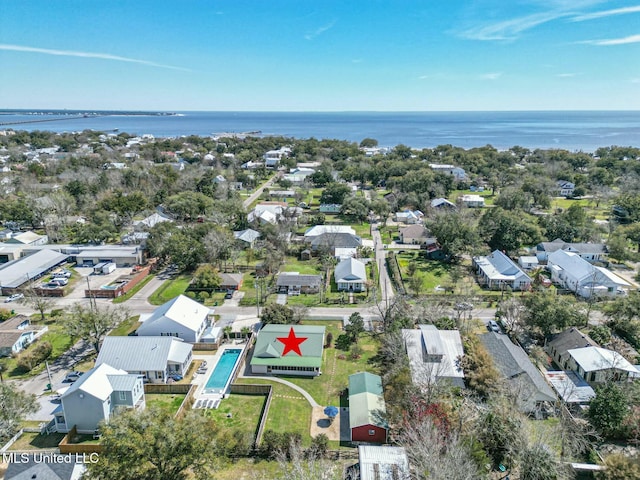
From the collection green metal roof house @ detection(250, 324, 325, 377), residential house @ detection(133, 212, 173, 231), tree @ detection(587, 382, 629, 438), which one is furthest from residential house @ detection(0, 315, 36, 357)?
tree @ detection(587, 382, 629, 438)

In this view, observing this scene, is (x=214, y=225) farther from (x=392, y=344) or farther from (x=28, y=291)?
(x=392, y=344)

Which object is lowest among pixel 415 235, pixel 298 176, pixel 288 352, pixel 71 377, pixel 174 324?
pixel 71 377

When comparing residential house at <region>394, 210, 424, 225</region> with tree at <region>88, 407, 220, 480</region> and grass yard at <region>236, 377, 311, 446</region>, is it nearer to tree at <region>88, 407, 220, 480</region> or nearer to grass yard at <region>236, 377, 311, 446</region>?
grass yard at <region>236, 377, 311, 446</region>

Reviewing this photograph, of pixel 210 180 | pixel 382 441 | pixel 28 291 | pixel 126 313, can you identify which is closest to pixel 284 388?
pixel 382 441

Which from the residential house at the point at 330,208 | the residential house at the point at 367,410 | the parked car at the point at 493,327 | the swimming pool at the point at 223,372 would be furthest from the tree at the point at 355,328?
the residential house at the point at 330,208

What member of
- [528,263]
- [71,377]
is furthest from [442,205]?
[71,377]

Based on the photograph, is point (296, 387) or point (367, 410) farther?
point (296, 387)

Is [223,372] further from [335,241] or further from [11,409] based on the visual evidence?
[335,241]
